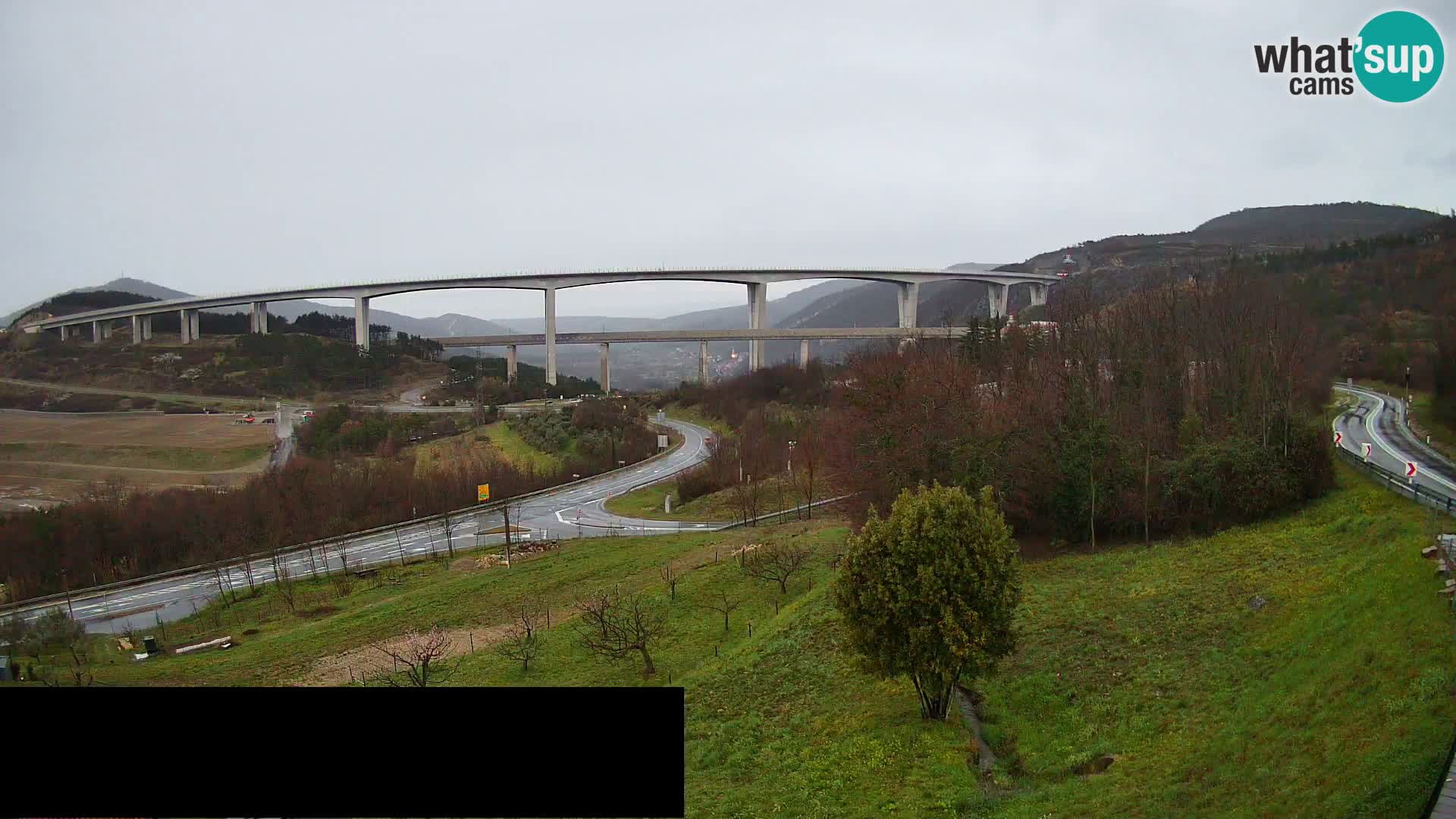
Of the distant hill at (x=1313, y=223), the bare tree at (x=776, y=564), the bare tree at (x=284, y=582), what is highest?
the distant hill at (x=1313, y=223)

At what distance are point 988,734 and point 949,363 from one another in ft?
43.8

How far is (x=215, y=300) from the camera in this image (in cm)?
5191

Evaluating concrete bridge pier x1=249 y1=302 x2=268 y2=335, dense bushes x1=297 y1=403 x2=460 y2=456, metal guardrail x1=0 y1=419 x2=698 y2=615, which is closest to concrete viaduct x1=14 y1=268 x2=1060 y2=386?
concrete bridge pier x1=249 y1=302 x2=268 y2=335

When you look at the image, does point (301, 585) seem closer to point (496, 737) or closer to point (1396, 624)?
point (1396, 624)

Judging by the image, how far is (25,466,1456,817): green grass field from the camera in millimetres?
7551

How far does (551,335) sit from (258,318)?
1859cm

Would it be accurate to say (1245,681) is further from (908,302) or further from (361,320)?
(361,320)

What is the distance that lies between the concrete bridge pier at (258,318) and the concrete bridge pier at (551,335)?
17.8 m

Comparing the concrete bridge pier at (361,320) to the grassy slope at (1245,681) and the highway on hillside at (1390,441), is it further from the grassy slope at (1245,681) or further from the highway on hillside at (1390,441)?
the highway on hillside at (1390,441)

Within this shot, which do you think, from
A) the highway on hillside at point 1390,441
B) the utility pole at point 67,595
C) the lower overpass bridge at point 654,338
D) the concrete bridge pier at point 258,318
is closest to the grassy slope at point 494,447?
the utility pole at point 67,595

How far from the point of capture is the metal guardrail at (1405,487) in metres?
13.2

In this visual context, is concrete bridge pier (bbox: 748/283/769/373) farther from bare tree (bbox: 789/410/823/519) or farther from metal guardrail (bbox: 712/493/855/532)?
metal guardrail (bbox: 712/493/855/532)

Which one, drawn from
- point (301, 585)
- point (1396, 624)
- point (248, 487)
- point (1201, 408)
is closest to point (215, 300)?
point (248, 487)
